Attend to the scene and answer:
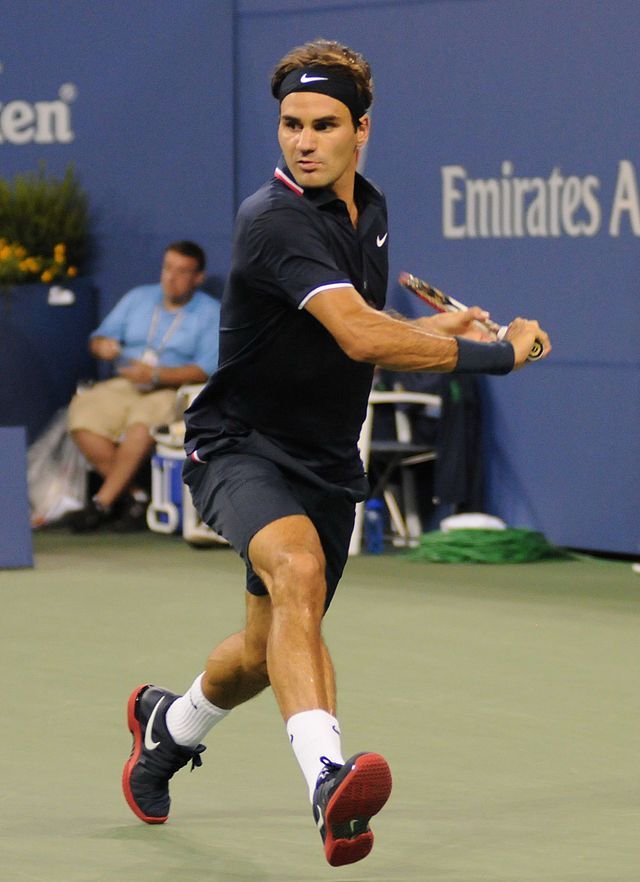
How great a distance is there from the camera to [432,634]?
25.5 feet

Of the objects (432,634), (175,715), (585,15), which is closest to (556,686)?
(432,634)

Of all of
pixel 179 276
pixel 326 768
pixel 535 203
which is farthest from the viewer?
pixel 179 276

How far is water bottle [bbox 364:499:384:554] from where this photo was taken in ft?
32.6

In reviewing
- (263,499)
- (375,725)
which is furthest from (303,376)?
(375,725)

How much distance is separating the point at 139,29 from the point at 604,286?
3.60 meters

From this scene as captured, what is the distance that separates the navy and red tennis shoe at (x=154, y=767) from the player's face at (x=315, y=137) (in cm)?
148

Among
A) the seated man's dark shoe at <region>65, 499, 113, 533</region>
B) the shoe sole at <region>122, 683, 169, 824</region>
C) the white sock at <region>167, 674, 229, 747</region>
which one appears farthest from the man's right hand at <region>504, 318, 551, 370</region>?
the seated man's dark shoe at <region>65, 499, 113, 533</region>

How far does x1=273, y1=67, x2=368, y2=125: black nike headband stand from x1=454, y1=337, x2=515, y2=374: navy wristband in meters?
0.61

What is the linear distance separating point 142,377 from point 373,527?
1.74 m

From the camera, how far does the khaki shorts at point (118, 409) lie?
35.4 feet

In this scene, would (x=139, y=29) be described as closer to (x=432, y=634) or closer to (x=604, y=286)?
(x=604, y=286)

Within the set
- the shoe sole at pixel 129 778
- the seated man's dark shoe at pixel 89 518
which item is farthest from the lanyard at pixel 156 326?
the shoe sole at pixel 129 778

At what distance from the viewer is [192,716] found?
A: 16.1ft

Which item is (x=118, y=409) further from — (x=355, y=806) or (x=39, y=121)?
(x=355, y=806)
